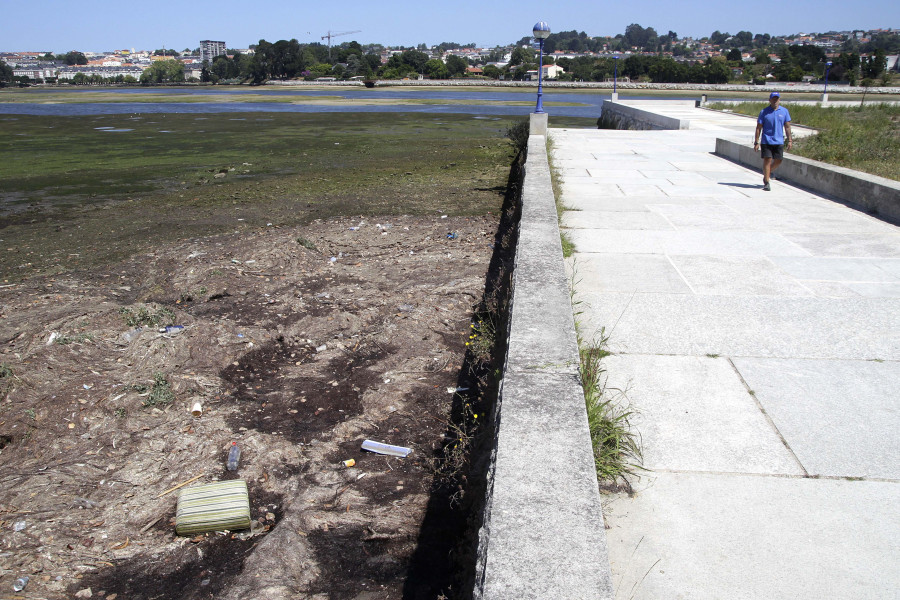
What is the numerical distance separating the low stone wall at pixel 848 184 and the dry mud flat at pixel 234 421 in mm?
5189

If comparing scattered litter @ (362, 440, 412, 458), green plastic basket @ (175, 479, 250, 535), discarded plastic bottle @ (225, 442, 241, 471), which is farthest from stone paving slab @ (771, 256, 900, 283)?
green plastic basket @ (175, 479, 250, 535)

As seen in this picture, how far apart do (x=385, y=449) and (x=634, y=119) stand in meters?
→ 26.6

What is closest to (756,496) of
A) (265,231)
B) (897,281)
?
(897,281)

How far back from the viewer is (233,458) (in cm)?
464

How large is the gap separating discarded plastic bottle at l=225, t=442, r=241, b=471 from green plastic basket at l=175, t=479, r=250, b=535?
404mm

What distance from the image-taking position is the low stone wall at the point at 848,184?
8.69 metres

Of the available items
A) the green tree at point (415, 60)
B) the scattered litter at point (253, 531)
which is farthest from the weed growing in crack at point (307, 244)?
the green tree at point (415, 60)

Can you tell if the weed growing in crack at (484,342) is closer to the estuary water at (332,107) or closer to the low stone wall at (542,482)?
the low stone wall at (542,482)

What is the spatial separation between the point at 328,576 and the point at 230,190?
13.1 m

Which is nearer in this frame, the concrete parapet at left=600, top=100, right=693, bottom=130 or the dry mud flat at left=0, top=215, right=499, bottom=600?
the dry mud flat at left=0, top=215, right=499, bottom=600

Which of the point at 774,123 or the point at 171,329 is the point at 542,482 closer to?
the point at 171,329

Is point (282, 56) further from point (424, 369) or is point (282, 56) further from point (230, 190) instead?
point (424, 369)

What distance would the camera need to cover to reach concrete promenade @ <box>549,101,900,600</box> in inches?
113

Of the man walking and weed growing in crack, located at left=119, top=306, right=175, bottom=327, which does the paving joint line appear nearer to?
weed growing in crack, located at left=119, top=306, right=175, bottom=327
